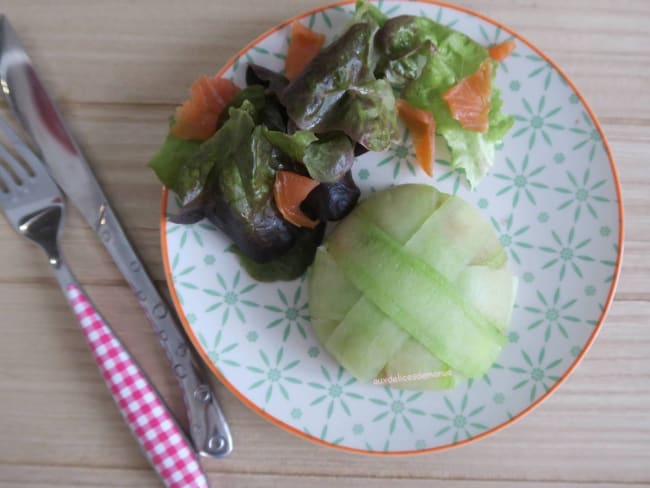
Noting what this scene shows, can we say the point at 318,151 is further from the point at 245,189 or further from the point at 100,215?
the point at 100,215

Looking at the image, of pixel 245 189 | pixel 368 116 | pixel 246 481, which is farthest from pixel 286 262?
pixel 246 481

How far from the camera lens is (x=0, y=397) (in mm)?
1723

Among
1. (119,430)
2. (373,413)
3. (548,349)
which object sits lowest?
(119,430)

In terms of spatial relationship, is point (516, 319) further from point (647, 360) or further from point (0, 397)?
point (0, 397)

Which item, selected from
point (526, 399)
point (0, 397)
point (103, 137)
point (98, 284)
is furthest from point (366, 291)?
point (0, 397)

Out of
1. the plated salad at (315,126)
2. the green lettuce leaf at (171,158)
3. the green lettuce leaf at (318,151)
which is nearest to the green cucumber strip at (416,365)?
the plated salad at (315,126)

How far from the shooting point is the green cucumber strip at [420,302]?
1.41m

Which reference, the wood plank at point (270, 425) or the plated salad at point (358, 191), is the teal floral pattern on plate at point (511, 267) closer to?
the plated salad at point (358, 191)

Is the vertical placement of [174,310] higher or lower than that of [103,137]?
lower

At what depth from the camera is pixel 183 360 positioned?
1659mm

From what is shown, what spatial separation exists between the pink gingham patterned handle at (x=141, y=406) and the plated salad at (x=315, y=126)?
46cm

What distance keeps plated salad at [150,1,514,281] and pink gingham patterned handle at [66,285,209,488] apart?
458mm

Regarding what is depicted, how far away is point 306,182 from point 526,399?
35.3 inches

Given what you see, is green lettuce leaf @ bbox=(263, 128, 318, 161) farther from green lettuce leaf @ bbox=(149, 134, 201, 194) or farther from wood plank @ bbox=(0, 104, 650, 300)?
wood plank @ bbox=(0, 104, 650, 300)
